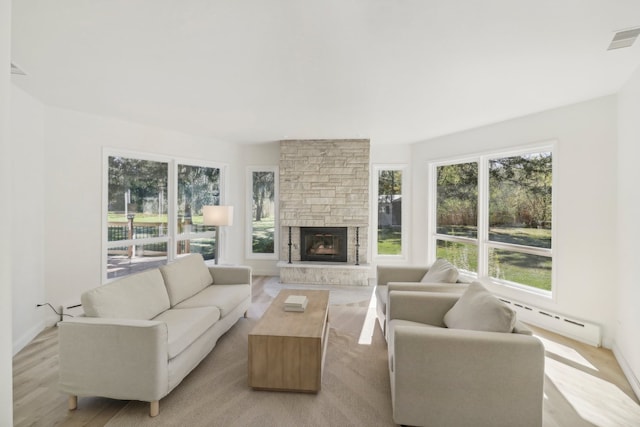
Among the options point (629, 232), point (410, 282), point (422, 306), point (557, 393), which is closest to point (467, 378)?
point (422, 306)

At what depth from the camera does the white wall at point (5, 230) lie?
1.29 meters

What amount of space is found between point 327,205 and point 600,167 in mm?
3826

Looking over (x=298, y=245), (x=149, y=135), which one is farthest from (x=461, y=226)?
(x=149, y=135)

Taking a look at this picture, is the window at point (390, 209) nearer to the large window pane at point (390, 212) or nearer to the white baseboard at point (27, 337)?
the large window pane at point (390, 212)

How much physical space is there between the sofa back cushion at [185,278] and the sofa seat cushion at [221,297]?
74mm

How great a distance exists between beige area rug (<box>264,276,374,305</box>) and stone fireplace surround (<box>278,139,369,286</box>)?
17 cm

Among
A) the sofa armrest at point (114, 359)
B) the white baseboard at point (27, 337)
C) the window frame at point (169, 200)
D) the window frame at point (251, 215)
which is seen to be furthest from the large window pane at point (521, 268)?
the white baseboard at point (27, 337)

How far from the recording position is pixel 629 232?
282cm

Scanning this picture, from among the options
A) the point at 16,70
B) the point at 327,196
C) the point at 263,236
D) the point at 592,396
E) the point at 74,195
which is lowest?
the point at 592,396

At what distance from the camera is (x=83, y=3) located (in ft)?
5.92

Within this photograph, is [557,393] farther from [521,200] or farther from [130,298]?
[130,298]

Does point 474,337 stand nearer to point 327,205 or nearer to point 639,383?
point 639,383

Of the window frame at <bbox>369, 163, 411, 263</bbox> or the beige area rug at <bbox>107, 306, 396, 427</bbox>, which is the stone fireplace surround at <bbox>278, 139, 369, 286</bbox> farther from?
the beige area rug at <bbox>107, 306, 396, 427</bbox>

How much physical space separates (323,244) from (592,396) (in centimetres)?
424
